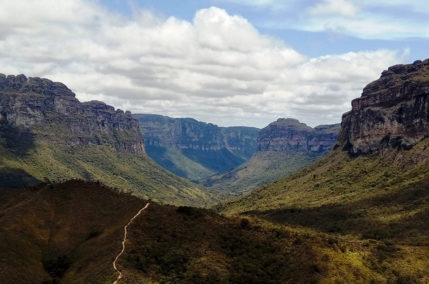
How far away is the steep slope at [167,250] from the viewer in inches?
5536

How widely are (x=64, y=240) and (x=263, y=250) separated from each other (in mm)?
60710

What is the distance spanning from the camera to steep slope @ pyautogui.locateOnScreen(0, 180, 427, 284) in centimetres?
14062

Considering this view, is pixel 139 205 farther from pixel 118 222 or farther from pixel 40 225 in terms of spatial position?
pixel 40 225

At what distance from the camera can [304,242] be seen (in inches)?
6250

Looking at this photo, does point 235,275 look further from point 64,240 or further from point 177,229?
point 64,240

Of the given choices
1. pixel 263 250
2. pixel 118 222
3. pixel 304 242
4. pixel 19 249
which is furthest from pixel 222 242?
pixel 19 249

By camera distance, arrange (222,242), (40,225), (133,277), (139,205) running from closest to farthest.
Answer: (133,277) < (222,242) < (40,225) < (139,205)

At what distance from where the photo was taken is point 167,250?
151 metres

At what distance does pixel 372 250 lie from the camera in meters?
169

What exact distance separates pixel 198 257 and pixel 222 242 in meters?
12.4

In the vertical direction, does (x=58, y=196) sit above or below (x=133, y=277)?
above

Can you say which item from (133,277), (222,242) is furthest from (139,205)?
(133,277)

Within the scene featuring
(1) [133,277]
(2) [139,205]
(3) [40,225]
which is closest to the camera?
(1) [133,277]

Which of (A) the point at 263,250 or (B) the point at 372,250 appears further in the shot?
(B) the point at 372,250
